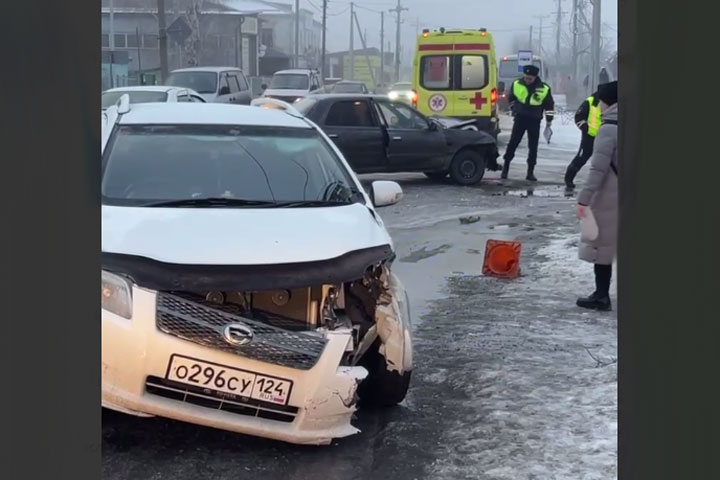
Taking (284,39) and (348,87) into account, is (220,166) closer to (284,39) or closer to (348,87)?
(348,87)

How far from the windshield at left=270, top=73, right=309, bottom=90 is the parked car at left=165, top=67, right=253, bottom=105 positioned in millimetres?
9046

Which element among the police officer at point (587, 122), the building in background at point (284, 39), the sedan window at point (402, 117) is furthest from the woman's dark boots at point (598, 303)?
the building in background at point (284, 39)

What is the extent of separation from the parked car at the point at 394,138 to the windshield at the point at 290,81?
58.1ft

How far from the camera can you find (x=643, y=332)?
137 centimetres

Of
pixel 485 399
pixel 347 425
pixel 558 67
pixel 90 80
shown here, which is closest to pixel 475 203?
pixel 485 399

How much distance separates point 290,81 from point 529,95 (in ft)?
60.6

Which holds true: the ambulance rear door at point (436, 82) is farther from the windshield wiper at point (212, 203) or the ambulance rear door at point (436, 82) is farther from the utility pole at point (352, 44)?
the utility pole at point (352, 44)

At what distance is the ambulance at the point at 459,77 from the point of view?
67.8ft

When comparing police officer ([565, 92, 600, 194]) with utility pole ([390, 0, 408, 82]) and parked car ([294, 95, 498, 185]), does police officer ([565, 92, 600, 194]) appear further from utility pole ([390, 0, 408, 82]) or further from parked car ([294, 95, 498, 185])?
utility pole ([390, 0, 408, 82])

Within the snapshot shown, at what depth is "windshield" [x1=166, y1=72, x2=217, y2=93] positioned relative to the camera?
2194 centimetres

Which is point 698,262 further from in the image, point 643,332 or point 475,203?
point 475,203

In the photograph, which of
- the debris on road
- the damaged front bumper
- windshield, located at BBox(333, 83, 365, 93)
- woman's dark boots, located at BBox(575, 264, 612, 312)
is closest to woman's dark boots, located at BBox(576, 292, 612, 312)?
woman's dark boots, located at BBox(575, 264, 612, 312)

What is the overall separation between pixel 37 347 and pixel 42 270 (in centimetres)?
12

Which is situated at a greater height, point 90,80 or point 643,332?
point 90,80
